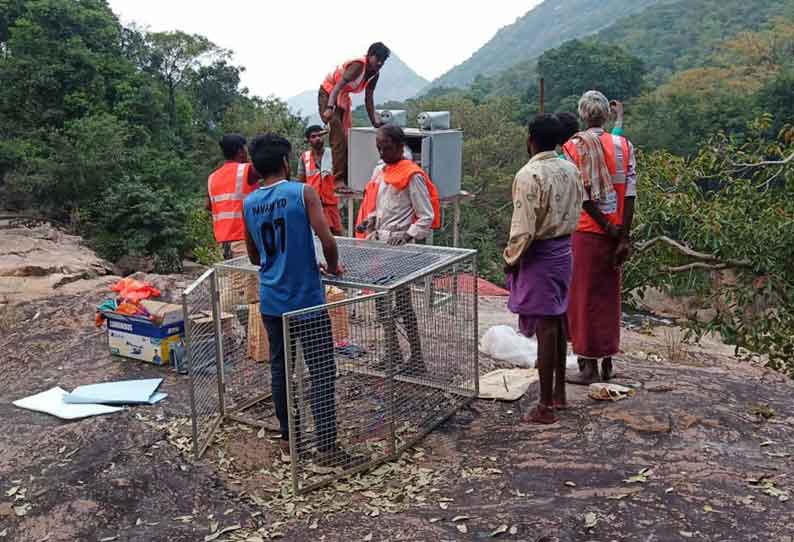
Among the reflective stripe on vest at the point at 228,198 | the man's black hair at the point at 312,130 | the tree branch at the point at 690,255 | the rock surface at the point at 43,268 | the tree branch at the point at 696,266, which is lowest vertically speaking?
the rock surface at the point at 43,268

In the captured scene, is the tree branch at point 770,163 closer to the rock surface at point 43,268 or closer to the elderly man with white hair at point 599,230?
the elderly man with white hair at point 599,230

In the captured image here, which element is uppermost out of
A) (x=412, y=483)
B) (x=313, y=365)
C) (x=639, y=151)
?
(x=639, y=151)

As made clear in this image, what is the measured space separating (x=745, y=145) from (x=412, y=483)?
3.68m

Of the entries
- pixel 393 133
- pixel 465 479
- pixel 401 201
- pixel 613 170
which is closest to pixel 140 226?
pixel 401 201

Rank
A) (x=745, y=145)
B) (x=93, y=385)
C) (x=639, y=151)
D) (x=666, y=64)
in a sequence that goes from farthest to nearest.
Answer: (x=666, y=64) → (x=639, y=151) → (x=745, y=145) → (x=93, y=385)

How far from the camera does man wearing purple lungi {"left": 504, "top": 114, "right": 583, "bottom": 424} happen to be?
3883mm

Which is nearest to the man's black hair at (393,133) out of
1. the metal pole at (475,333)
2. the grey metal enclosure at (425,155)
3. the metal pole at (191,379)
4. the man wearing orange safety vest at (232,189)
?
the metal pole at (475,333)

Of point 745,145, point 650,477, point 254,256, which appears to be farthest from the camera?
point 745,145

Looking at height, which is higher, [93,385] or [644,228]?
[644,228]

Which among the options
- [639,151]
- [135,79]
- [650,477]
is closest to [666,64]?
[135,79]

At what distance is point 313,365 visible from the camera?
145 inches

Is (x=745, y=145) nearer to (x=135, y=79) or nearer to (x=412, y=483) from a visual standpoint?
(x=412, y=483)

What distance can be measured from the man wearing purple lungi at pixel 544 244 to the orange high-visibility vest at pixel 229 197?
2179 millimetres

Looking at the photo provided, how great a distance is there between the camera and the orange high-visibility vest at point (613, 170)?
425 cm
